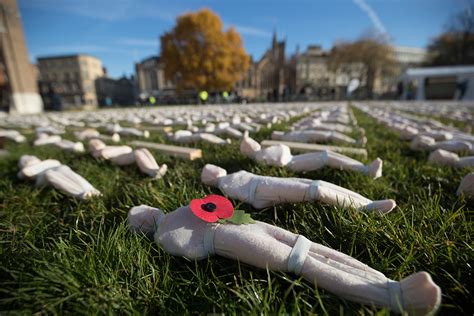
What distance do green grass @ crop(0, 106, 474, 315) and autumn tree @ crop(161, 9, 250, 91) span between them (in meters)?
26.0

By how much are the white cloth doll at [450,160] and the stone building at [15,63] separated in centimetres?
2289

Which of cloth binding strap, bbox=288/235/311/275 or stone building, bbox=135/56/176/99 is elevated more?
stone building, bbox=135/56/176/99

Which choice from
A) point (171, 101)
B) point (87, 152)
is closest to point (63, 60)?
point (171, 101)

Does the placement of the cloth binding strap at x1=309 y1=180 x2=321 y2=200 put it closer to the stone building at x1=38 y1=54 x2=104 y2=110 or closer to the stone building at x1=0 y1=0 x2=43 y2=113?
the stone building at x1=0 y1=0 x2=43 y2=113

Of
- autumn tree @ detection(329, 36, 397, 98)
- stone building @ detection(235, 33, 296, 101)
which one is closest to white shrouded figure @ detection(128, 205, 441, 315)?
autumn tree @ detection(329, 36, 397, 98)

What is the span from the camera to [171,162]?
2088 millimetres

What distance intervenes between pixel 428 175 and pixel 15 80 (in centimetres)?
2443

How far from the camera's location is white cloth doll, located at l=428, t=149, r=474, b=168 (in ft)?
5.41

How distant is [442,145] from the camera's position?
6.98 ft

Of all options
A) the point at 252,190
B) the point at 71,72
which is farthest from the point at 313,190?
the point at 71,72

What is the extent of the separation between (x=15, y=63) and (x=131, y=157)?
23435 mm

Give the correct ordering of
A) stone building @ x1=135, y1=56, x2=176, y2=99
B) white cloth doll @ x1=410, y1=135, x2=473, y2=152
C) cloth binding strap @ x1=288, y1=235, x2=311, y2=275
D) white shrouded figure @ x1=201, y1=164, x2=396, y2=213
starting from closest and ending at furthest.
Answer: cloth binding strap @ x1=288, y1=235, x2=311, y2=275
white shrouded figure @ x1=201, y1=164, x2=396, y2=213
white cloth doll @ x1=410, y1=135, x2=473, y2=152
stone building @ x1=135, y1=56, x2=176, y2=99

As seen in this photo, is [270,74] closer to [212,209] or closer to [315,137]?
[315,137]

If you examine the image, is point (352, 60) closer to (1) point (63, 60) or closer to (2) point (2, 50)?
(2) point (2, 50)
